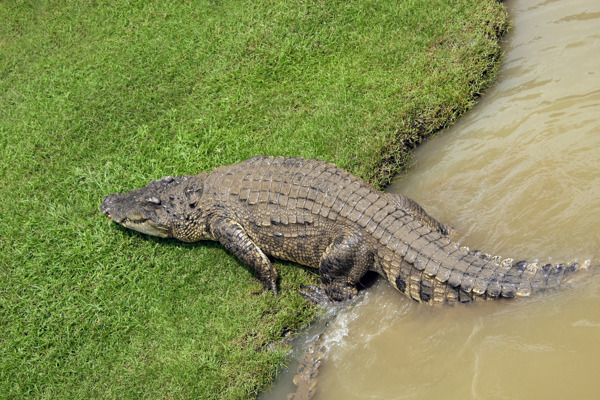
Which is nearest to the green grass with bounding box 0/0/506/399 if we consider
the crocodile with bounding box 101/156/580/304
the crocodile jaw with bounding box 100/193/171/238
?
the crocodile jaw with bounding box 100/193/171/238

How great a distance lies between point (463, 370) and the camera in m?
4.17

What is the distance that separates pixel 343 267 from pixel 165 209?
2.23m

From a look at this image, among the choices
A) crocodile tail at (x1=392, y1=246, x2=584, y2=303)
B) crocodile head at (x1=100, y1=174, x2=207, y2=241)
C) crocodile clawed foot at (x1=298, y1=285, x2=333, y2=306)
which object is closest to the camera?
crocodile tail at (x1=392, y1=246, x2=584, y2=303)

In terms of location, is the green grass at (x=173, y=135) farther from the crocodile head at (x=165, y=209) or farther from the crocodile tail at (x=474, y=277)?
the crocodile tail at (x=474, y=277)

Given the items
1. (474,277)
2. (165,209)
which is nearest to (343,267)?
(474,277)

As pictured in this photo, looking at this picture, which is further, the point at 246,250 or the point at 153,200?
the point at 153,200

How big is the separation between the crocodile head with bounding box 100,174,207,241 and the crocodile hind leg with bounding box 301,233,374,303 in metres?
1.56

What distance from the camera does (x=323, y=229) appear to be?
5082 mm

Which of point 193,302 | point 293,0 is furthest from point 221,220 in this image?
point 293,0

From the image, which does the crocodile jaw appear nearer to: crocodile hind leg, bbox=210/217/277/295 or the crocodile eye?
the crocodile eye

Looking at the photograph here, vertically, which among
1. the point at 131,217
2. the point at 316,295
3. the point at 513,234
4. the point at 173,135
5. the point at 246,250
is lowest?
the point at 316,295

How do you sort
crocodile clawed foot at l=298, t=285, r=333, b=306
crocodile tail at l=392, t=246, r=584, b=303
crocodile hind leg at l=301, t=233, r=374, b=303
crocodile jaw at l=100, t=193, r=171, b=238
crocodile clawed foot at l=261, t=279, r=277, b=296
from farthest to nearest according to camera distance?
1. crocodile jaw at l=100, t=193, r=171, b=238
2. crocodile clawed foot at l=261, t=279, r=277, b=296
3. crocodile clawed foot at l=298, t=285, r=333, b=306
4. crocodile hind leg at l=301, t=233, r=374, b=303
5. crocodile tail at l=392, t=246, r=584, b=303

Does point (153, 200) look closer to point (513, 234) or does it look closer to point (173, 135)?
point (173, 135)

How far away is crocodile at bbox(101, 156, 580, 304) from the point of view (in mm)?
4441
